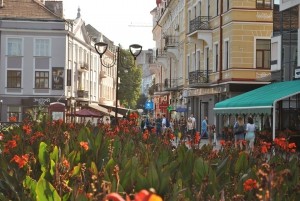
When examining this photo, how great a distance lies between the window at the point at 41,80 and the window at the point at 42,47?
1.68 meters

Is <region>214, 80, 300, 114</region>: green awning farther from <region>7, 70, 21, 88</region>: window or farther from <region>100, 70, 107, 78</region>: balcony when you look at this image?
<region>100, 70, 107, 78</region>: balcony

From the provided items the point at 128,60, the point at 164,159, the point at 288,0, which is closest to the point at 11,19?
the point at 288,0

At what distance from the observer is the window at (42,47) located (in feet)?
181

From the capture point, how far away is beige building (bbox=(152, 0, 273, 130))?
113 ft

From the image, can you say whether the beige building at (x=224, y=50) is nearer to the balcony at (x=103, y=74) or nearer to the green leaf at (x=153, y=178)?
the green leaf at (x=153, y=178)

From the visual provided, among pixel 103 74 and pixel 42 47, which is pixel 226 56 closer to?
pixel 42 47

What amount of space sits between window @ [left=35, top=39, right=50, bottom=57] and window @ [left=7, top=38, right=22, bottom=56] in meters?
1.46

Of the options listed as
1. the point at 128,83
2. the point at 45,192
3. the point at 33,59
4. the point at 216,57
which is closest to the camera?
the point at 45,192

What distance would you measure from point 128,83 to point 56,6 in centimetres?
3442

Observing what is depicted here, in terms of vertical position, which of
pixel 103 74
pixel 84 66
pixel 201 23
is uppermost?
pixel 201 23

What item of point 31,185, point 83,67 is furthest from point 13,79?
point 31,185

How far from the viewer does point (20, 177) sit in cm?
623

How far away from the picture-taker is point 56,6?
61156 mm

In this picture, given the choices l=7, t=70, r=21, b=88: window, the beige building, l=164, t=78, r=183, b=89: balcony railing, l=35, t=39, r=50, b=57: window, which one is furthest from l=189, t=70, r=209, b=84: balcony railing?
l=7, t=70, r=21, b=88: window
